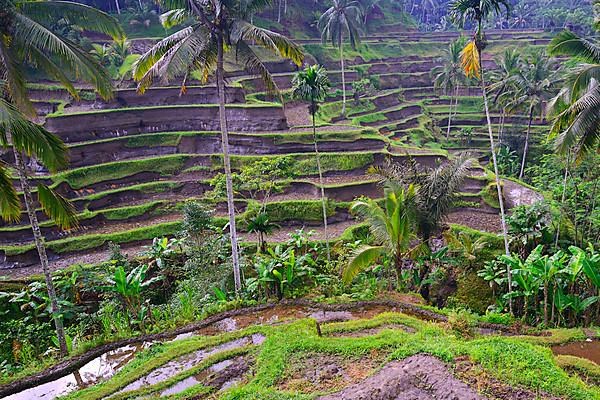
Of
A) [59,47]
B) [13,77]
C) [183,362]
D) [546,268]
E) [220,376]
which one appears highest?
[59,47]

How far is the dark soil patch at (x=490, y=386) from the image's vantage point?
530cm

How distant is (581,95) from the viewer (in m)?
10.9

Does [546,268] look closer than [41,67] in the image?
Yes

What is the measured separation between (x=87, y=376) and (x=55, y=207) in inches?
130

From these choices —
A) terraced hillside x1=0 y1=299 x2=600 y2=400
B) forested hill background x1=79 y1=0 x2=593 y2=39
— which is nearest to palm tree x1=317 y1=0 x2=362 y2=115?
forested hill background x1=79 y1=0 x2=593 y2=39

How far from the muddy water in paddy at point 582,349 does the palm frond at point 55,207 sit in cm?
946

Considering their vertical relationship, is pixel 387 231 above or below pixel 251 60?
below

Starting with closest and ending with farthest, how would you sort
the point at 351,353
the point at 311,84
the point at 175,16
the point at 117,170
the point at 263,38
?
the point at 351,353 < the point at 263,38 < the point at 175,16 < the point at 311,84 < the point at 117,170

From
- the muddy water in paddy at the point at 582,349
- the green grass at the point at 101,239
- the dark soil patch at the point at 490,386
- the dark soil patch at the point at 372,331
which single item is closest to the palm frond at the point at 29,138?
the dark soil patch at the point at 372,331

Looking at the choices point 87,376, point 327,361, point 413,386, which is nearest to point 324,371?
point 327,361

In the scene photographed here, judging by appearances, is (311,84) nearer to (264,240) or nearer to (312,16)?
(264,240)

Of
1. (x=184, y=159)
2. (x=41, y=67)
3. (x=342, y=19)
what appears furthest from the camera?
(x=342, y=19)

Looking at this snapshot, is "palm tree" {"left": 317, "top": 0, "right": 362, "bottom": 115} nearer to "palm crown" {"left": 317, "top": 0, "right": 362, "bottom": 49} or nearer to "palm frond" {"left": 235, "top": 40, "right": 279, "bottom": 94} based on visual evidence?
"palm crown" {"left": 317, "top": 0, "right": 362, "bottom": 49}

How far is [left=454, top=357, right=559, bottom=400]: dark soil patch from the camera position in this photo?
5305 mm
